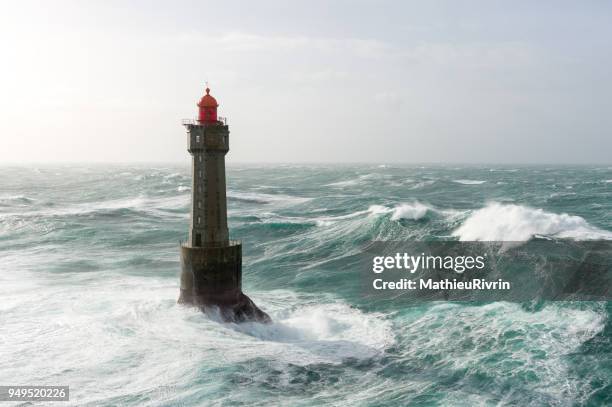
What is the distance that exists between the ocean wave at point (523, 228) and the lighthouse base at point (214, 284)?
684 inches

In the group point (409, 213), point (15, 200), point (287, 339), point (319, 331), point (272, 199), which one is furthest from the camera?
point (272, 199)

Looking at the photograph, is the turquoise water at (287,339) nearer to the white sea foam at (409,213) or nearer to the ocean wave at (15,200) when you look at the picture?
the white sea foam at (409,213)

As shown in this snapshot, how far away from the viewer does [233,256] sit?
20.3 metres

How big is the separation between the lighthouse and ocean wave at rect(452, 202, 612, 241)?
17.6 meters

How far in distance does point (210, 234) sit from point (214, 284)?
75.2 inches

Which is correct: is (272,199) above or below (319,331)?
above

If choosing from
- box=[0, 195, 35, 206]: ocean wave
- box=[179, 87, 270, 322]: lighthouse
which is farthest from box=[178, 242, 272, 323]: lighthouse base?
box=[0, 195, 35, 206]: ocean wave

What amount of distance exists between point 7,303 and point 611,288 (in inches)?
961

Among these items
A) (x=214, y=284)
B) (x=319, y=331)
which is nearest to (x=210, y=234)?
(x=214, y=284)

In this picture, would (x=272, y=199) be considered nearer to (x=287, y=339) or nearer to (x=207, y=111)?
(x=207, y=111)

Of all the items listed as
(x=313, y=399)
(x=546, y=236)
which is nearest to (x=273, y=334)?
(x=313, y=399)

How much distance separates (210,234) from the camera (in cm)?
1989

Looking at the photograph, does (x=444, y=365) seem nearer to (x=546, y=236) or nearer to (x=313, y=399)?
(x=313, y=399)

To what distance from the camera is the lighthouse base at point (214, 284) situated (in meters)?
19.8
